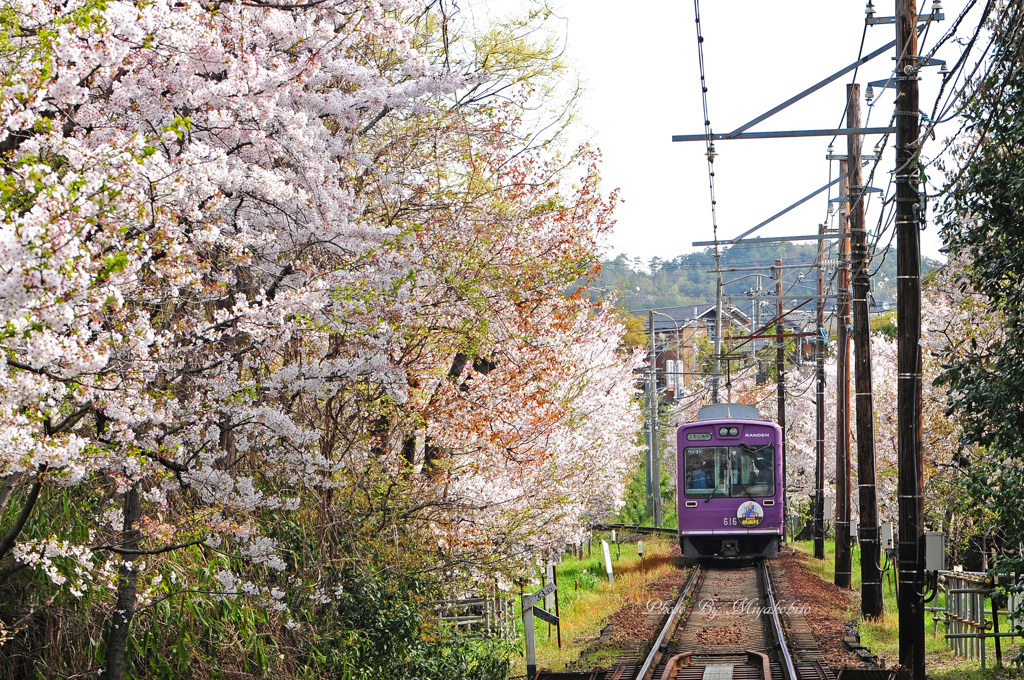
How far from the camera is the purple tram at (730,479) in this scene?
21781 mm

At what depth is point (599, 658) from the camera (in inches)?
540

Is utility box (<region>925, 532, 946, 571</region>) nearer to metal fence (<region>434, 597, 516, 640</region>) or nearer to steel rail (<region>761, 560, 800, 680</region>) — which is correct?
steel rail (<region>761, 560, 800, 680</region>)

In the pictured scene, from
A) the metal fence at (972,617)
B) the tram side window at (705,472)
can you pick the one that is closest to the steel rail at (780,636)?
the metal fence at (972,617)

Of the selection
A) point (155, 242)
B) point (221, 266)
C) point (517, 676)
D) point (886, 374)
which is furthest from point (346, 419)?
point (886, 374)

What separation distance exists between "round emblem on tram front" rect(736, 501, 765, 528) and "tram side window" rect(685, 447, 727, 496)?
21.2 inches

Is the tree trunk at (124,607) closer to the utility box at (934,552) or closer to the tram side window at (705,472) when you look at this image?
the utility box at (934,552)

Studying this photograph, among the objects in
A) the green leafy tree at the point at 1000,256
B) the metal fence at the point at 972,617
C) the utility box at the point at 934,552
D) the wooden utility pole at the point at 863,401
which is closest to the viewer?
the green leafy tree at the point at 1000,256

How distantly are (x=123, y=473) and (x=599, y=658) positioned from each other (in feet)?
25.6

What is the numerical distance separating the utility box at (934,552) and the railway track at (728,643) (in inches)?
72.2

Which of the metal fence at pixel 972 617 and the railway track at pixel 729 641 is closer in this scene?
the metal fence at pixel 972 617

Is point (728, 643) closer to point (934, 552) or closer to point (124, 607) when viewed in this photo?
point (934, 552)

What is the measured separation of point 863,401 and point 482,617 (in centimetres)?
700

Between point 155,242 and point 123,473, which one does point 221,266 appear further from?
point 155,242

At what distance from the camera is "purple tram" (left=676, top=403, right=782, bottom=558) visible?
21.8 meters
